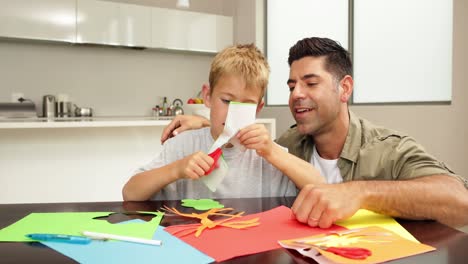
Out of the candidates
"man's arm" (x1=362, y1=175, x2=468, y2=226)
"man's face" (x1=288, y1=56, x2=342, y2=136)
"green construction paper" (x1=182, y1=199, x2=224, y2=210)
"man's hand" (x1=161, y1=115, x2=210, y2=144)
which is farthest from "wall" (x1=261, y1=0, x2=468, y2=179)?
"green construction paper" (x1=182, y1=199, x2=224, y2=210)

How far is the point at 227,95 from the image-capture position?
1.22m

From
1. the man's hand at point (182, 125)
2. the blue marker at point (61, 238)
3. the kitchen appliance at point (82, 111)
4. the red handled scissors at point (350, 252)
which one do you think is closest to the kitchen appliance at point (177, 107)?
the kitchen appliance at point (82, 111)

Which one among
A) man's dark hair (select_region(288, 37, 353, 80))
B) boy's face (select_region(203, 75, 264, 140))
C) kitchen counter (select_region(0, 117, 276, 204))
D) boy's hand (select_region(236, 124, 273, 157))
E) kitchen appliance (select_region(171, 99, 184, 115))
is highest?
man's dark hair (select_region(288, 37, 353, 80))

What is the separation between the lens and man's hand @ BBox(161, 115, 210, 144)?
1.47 metres

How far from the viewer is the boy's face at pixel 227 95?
122 centimetres

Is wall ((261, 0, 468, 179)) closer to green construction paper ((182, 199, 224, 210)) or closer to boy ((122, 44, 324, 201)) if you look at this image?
boy ((122, 44, 324, 201))

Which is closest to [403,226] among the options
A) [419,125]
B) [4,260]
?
[4,260]

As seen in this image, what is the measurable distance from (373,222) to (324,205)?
120mm

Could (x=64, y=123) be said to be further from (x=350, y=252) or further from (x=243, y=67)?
(x=350, y=252)

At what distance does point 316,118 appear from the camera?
145 cm

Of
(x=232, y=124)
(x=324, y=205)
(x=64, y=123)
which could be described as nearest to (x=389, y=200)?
(x=324, y=205)

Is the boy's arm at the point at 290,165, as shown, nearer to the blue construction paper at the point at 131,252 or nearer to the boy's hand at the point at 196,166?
the boy's hand at the point at 196,166

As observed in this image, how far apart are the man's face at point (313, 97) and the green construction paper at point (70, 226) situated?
0.76 meters

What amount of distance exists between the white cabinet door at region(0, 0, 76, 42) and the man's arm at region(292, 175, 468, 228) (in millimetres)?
3534
